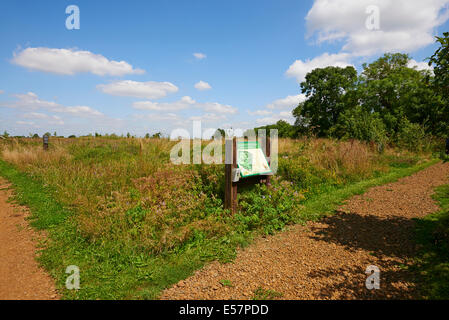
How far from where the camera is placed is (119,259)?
A: 3643 millimetres

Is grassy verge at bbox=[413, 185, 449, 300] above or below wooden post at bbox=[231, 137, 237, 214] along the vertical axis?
below

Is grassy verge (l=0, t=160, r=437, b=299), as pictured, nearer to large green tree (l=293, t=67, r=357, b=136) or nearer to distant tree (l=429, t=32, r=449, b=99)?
distant tree (l=429, t=32, r=449, b=99)

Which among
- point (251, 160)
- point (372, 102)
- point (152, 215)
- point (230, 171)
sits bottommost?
point (152, 215)

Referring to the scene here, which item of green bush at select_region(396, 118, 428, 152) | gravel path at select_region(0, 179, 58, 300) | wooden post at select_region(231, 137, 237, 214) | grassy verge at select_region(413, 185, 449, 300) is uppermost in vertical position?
green bush at select_region(396, 118, 428, 152)

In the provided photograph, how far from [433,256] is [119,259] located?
4.72 metres

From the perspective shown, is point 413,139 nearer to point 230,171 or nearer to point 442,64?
point 442,64

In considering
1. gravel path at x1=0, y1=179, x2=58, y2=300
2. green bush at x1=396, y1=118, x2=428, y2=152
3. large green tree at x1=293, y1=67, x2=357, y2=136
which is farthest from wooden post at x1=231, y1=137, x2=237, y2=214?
large green tree at x1=293, y1=67, x2=357, y2=136

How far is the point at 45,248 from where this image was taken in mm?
4148

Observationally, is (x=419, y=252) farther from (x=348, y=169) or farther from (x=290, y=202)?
(x=348, y=169)

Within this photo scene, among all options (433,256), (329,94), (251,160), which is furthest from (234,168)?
(329,94)

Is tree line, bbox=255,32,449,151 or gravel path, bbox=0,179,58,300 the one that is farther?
Answer: tree line, bbox=255,32,449,151

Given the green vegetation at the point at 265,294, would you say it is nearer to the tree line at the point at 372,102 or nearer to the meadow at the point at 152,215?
the meadow at the point at 152,215

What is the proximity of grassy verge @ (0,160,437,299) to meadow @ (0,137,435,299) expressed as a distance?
1cm

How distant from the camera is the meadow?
3377mm
